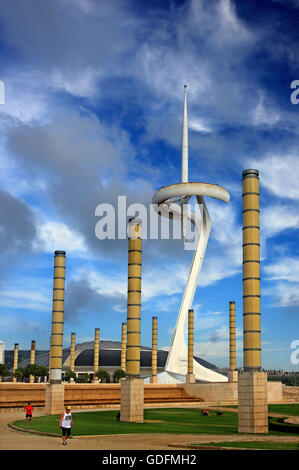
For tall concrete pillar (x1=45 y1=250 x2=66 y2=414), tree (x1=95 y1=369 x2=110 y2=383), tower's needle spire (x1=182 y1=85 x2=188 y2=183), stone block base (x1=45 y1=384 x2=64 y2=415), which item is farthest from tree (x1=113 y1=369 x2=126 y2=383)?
stone block base (x1=45 y1=384 x2=64 y2=415)

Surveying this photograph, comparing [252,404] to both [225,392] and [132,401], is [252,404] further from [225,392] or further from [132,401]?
[225,392]

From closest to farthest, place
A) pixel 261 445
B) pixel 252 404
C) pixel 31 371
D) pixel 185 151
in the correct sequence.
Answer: pixel 261 445 < pixel 252 404 < pixel 185 151 < pixel 31 371

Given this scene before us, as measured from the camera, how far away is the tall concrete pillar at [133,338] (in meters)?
27.5

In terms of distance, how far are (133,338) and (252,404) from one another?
28.2 ft

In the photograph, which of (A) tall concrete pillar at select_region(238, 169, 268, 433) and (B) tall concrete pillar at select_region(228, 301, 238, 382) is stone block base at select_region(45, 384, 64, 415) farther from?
(B) tall concrete pillar at select_region(228, 301, 238, 382)

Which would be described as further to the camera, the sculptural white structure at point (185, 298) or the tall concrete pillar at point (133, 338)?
the sculptural white structure at point (185, 298)

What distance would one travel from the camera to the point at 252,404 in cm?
2275

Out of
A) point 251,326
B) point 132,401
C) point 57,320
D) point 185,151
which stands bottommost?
point 132,401

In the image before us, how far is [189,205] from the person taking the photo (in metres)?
64.9

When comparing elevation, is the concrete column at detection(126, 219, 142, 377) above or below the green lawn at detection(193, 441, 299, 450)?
above

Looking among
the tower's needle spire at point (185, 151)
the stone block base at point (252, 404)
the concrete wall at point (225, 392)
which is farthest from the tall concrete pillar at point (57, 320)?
the tower's needle spire at point (185, 151)

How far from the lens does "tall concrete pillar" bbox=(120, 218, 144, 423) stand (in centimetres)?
2746

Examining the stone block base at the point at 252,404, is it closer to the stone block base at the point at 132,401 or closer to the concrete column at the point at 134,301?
the stone block base at the point at 132,401

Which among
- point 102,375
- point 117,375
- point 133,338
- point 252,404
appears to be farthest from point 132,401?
point 102,375
